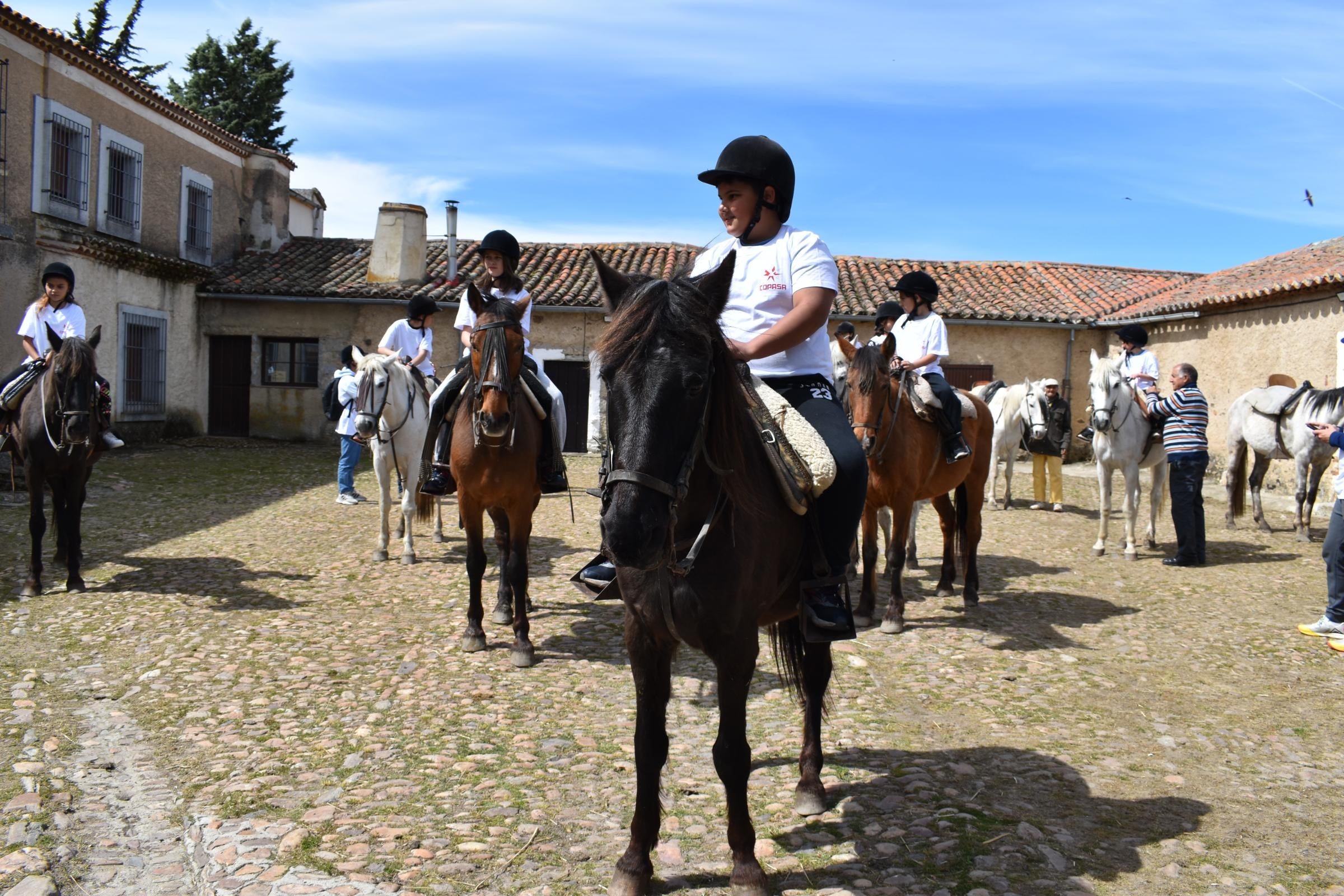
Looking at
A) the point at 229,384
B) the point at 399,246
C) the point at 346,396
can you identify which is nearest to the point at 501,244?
the point at 346,396

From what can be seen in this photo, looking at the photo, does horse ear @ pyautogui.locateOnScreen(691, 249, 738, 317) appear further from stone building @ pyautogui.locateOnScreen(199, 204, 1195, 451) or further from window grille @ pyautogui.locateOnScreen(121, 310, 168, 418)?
window grille @ pyautogui.locateOnScreen(121, 310, 168, 418)

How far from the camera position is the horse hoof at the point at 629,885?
10.8 ft

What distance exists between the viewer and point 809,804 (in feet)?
13.4

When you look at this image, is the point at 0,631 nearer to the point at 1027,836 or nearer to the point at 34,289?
the point at 1027,836

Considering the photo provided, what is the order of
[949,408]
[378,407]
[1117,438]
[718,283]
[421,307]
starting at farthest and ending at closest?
[1117,438], [421,307], [378,407], [949,408], [718,283]

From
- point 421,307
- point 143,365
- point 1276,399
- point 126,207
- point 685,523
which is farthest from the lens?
point 143,365

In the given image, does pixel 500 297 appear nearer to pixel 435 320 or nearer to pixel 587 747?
pixel 587 747

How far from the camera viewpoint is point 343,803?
408cm

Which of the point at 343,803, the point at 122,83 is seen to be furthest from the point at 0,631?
the point at 122,83

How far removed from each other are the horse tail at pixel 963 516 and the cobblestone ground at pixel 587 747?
57 cm

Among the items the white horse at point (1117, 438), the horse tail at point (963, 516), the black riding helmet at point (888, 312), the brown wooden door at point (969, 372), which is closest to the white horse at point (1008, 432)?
the white horse at point (1117, 438)

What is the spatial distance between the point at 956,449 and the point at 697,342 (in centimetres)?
590

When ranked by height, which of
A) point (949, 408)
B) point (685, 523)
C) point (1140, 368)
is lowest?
point (685, 523)

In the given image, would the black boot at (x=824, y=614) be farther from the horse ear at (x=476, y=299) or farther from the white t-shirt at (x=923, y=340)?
the white t-shirt at (x=923, y=340)
